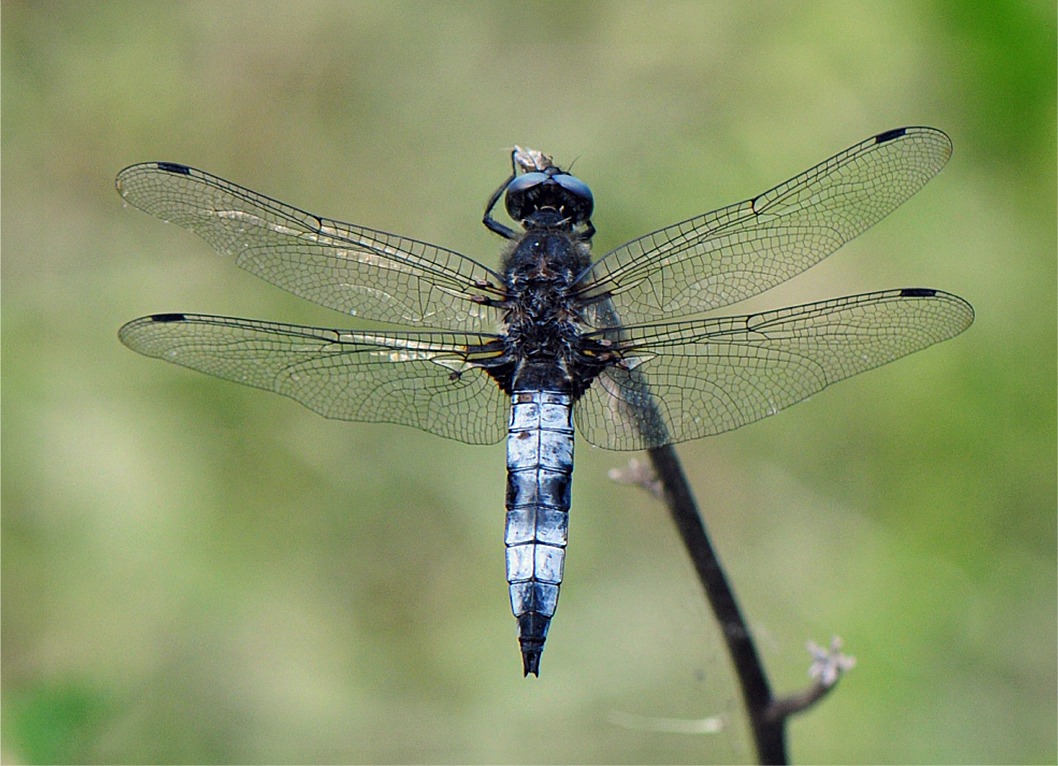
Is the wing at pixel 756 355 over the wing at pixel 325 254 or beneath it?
beneath

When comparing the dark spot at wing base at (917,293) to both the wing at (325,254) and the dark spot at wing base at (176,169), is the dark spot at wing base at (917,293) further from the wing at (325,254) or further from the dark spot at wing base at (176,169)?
the dark spot at wing base at (176,169)

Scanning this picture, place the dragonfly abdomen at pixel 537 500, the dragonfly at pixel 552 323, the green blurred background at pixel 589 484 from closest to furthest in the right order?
1. the dragonfly abdomen at pixel 537 500
2. the dragonfly at pixel 552 323
3. the green blurred background at pixel 589 484

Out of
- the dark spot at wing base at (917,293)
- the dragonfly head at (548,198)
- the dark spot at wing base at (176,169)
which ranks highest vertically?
the dark spot at wing base at (176,169)

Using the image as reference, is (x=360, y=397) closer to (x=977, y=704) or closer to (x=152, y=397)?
(x=152, y=397)

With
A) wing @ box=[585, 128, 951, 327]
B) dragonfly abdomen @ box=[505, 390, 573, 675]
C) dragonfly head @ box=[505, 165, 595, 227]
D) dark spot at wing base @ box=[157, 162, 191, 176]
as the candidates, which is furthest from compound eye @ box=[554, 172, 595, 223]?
dark spot at wing base @ box=[157, 162, 191, 176]

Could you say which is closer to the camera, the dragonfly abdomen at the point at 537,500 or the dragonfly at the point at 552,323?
the dragonfly abdomen at the point at 537,500

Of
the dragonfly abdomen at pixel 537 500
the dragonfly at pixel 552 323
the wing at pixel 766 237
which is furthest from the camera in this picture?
the wing at pixel 766 237

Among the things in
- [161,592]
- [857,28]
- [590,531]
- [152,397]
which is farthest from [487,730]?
[857,28]

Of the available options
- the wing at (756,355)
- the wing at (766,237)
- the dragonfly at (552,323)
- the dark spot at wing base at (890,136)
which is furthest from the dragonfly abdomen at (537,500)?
the dark spot at wing base at (890,136)
